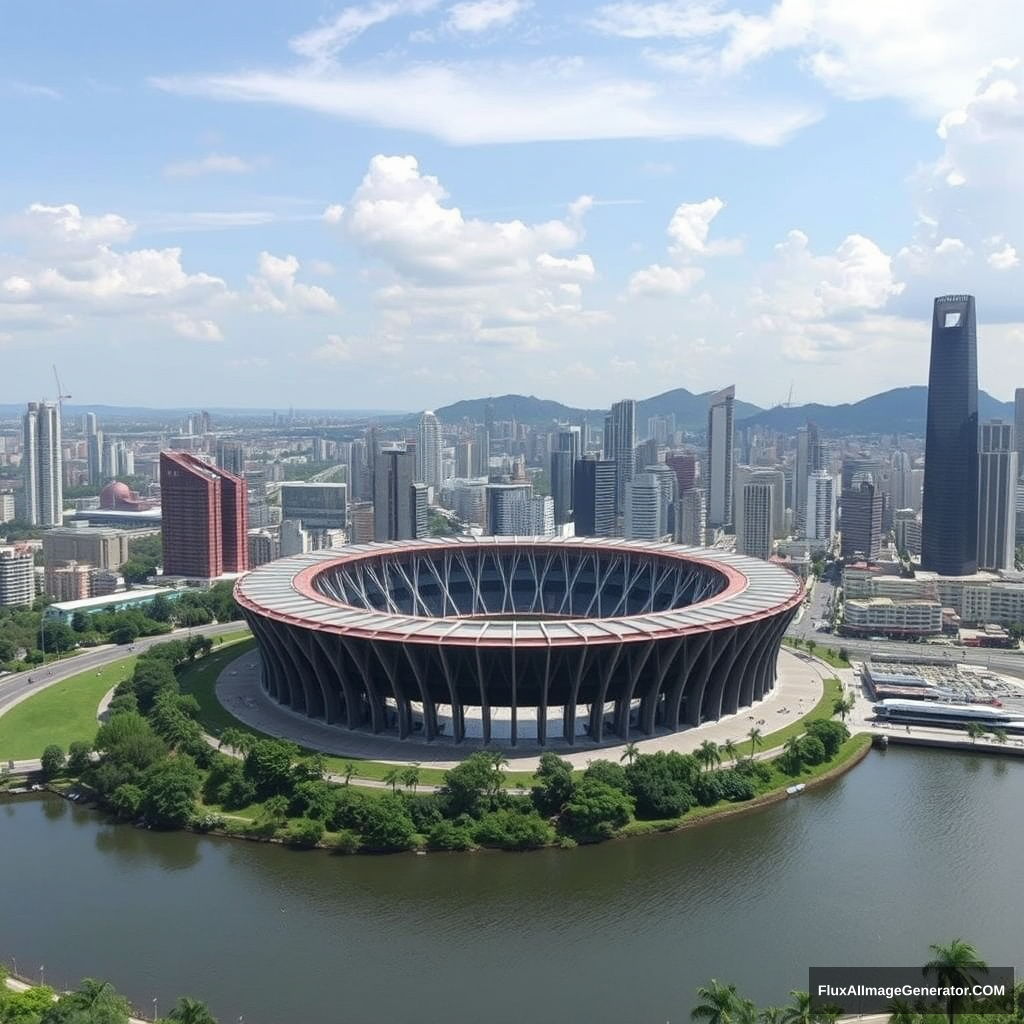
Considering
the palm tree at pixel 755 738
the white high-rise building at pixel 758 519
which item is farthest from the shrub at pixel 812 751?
the white high-rise building at pixel 758 519

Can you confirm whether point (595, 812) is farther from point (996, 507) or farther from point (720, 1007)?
point (996, 507)

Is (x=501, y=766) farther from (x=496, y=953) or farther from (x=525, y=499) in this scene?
(x=525, y=499)

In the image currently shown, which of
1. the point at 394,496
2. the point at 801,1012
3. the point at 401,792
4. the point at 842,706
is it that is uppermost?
the point at 394,496

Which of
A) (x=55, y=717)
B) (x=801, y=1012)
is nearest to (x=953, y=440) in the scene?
(x=55, y=717)

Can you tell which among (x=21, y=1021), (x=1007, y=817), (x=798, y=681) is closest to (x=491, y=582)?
(x=798, y=681)

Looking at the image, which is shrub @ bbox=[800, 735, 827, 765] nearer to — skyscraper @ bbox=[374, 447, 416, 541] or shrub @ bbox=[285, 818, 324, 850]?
shrub @ bbox=[285, 818, 324, 850]

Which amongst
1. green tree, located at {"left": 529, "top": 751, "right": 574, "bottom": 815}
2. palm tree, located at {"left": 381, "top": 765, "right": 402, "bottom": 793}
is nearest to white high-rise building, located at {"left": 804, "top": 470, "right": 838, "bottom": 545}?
green tree, located at {"left": 529, "top": 751, "right": 574, "bottom": 815}

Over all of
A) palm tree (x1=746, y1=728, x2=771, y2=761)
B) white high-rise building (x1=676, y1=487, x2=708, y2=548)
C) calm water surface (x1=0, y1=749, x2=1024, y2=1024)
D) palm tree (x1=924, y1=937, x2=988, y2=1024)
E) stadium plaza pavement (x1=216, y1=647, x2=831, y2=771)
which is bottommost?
calm water surface (x1=0, y1=749, x2=1024, y2=1024)
